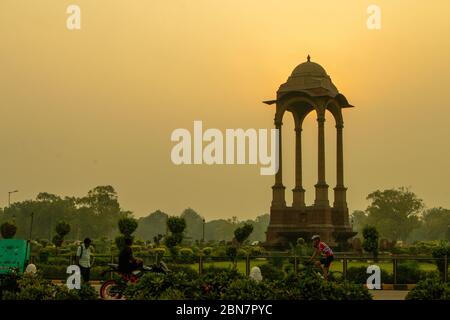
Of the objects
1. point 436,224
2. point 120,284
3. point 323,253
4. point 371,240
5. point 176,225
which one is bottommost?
point 120,284

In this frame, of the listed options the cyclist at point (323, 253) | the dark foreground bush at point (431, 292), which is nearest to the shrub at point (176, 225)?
the cyclist at point (323, 253)

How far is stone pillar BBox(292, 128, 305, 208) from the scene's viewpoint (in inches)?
1918

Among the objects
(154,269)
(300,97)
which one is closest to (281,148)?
(300,97)

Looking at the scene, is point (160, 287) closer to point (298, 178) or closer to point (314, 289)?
point (314, 289)

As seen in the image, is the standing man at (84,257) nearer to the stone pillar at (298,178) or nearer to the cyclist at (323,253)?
the cyclist at (323,253)

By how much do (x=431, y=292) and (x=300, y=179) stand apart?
122 ft

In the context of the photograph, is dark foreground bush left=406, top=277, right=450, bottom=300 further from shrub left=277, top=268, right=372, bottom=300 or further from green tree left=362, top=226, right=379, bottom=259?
green tree left=362, top=226, right=379, bottom=259

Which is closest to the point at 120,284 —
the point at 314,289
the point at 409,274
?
the point at 314,289

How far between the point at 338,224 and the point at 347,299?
3676cm

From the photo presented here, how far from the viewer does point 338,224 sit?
159 ft

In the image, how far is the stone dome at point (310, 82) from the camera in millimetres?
47312

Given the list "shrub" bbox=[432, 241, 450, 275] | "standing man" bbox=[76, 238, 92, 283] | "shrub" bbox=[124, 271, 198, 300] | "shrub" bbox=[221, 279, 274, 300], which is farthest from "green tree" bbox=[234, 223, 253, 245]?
"shrub" bbox=[221, 279, 274, 300]

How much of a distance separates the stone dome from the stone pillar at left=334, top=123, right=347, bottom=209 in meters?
2.77

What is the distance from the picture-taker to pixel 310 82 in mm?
47969
